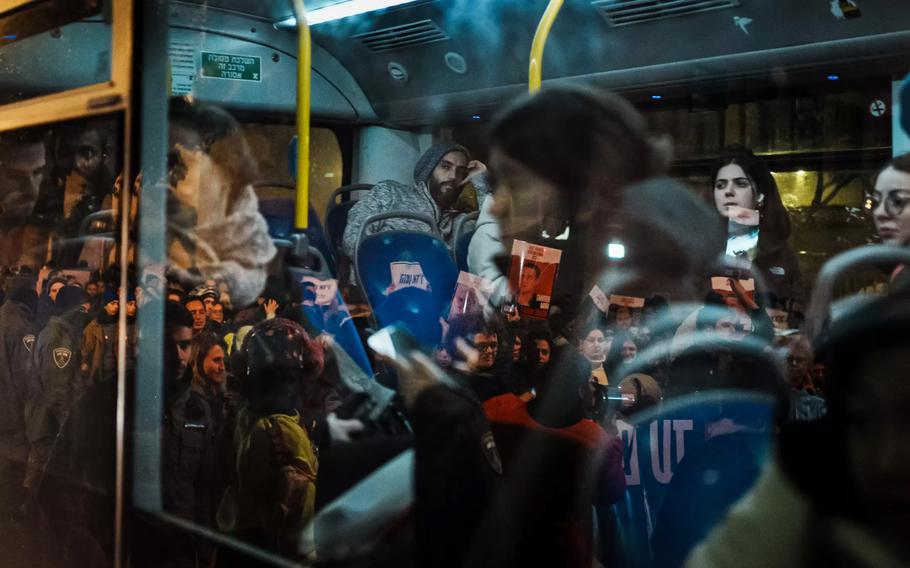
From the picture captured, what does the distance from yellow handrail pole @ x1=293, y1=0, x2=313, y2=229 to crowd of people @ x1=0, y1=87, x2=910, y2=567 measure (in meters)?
0.15

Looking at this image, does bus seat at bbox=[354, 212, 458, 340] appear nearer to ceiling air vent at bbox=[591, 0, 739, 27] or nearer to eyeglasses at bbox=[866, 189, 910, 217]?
ceiling air vent at bbox=[591, 0, 739, 27]

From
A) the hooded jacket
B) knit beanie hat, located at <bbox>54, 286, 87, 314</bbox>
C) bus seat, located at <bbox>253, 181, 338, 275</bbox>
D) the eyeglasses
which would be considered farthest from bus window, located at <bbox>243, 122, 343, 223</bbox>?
the eyeglasses

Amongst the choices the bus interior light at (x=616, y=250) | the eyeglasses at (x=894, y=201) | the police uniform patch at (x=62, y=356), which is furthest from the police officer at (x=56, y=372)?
the eyeglasses at (x=894, y=201)

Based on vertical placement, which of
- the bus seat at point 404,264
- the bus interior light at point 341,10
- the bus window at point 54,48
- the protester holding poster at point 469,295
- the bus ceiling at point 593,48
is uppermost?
the bus window at point 54,48

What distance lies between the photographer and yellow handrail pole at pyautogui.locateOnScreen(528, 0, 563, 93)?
5.47 feet

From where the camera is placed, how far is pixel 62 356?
109 inches

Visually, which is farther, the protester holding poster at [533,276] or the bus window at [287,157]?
the bus window at [287,157]

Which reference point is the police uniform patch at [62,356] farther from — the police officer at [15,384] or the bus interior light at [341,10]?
the bus interior light at [341,10]

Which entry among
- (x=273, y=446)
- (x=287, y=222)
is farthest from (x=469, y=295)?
(x=273, y=446)

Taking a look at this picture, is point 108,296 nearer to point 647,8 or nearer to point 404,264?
point 404,264

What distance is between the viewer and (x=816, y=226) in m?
1.42

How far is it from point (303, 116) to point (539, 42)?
2.04 ft

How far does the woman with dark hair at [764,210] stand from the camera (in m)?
1.44

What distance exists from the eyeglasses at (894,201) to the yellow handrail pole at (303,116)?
113cm
